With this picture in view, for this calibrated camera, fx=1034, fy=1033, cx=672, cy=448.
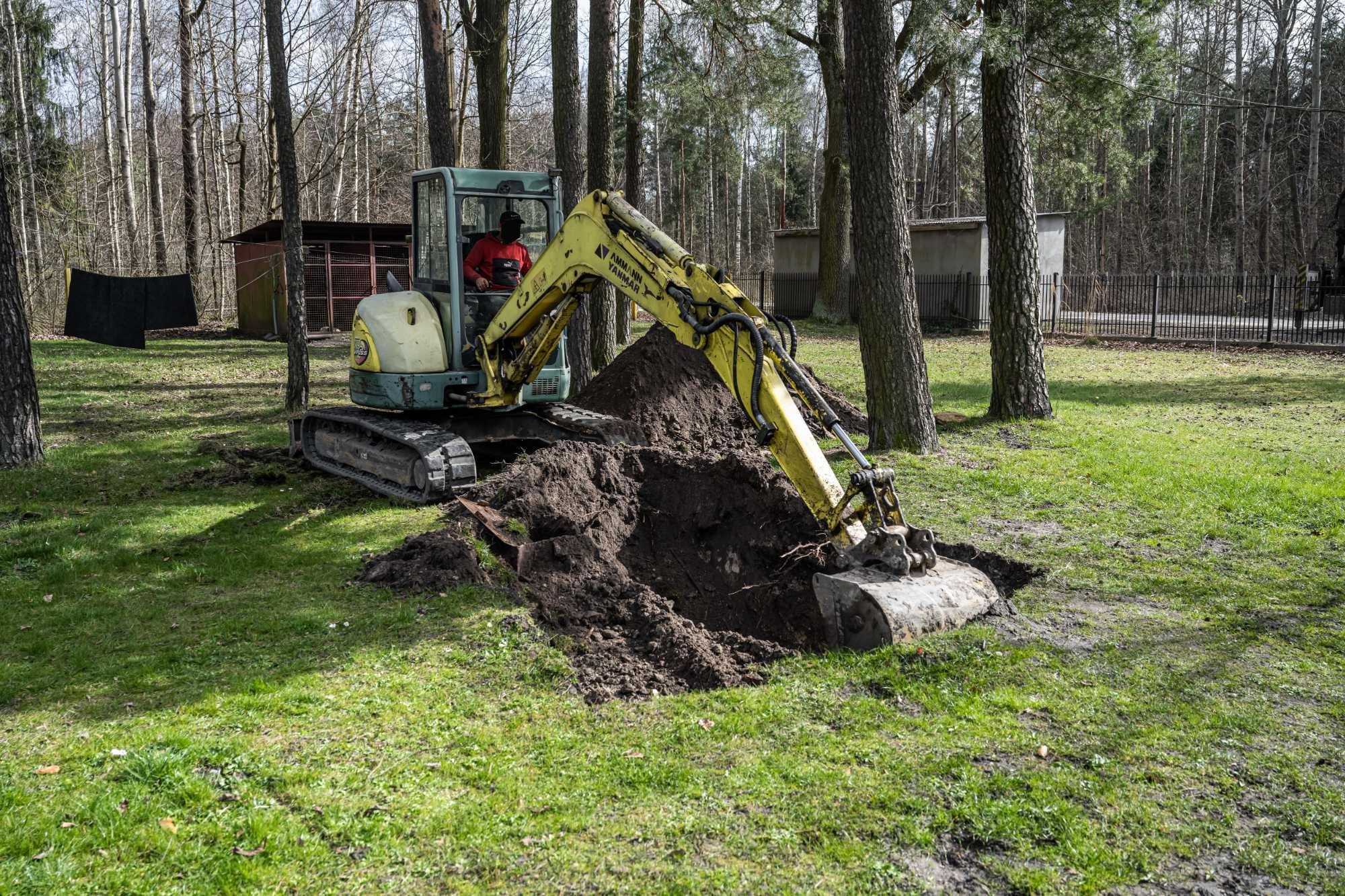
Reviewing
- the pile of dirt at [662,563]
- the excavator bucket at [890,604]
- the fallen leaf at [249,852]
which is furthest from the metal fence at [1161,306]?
the fallen leaf at [249,852]

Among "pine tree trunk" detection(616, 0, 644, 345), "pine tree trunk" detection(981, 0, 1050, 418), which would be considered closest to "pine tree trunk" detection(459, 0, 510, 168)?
"pine tree trunk" detection(616, 0, 644, 345)

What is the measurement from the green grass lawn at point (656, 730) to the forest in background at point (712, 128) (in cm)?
764

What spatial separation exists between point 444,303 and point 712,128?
21.0 metres

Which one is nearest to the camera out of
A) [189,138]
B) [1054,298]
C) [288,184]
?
[288,184]

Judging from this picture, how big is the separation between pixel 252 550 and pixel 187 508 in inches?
61.6

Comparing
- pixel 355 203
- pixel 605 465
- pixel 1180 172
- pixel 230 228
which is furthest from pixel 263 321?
pixel 1180 172

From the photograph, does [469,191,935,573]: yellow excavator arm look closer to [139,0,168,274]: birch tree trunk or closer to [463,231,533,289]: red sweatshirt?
[463,231,533,289]: red sweatshirt

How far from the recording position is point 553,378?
971 centimetres

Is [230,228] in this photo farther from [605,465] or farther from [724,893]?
[724,893]

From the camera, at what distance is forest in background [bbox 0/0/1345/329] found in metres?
19.6

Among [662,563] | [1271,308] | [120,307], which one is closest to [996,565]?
[662,563]

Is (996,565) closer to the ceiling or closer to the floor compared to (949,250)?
closer to the floor

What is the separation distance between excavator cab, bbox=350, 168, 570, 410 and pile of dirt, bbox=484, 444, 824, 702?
5.25ft

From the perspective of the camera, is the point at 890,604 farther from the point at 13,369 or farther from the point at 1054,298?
the point at 1054,298
